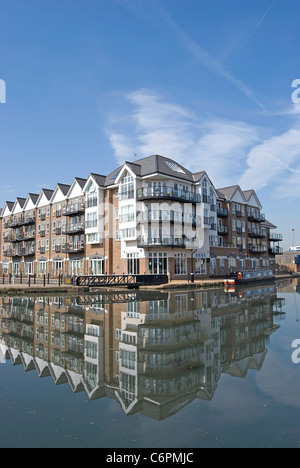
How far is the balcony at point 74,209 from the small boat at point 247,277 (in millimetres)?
22088

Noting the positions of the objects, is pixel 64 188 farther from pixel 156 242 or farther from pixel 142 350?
pixel 142 350

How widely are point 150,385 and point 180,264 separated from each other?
111ft

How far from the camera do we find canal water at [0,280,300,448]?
17.0 feet

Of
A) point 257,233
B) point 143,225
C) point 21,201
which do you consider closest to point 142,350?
point 143,225

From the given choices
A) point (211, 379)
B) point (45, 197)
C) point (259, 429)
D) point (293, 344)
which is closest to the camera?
point (259, 429)

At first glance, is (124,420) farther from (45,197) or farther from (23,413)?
(45,197)

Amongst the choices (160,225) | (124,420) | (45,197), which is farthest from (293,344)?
(45,197)

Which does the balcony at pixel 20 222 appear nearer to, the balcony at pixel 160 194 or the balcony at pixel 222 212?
the balcony at pixel 160 194

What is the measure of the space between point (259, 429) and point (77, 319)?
36.9 ft

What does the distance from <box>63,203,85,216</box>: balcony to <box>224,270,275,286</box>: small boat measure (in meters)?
22.1
